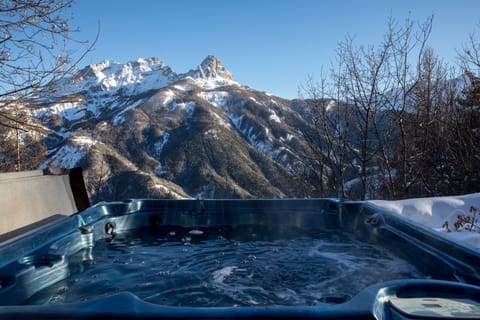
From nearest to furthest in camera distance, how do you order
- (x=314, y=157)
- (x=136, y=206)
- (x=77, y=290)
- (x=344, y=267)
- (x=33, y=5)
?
(x=77, y=290), (x=344, y=267), (x=136, y=206), (x=33, y=5), (x=314, y=157)

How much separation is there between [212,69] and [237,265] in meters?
143

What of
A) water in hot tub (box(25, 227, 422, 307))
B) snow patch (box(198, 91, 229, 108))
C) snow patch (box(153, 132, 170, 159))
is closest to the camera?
water in hot tub (box(25, 227, 422, 307))

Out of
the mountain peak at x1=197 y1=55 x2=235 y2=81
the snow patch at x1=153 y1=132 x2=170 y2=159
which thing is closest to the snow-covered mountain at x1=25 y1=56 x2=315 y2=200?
the snow patch at x1=153 y1=132 x2=170 y2=159

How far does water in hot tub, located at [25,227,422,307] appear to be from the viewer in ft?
5.27

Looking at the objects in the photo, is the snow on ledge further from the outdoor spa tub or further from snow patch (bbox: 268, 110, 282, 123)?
snow patch (bbox: 268, 110, 282, 123)

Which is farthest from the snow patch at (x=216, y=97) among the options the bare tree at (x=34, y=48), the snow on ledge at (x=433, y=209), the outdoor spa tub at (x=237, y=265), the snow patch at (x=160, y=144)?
the snow on ledge at (x=433, y=209)

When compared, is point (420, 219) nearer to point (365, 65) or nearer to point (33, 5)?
point (365, 65)

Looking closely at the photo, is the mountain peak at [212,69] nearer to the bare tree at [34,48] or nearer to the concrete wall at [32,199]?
the bare tree at [34,48]

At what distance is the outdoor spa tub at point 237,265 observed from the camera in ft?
2.79

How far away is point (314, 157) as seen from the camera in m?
6.56

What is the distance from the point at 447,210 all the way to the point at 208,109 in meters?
68.5

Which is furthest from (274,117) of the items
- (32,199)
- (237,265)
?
(237,265)

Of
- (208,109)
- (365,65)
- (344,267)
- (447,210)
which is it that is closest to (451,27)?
(365,65)

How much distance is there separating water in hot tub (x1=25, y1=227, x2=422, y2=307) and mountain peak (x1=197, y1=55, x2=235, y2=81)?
136 meters
